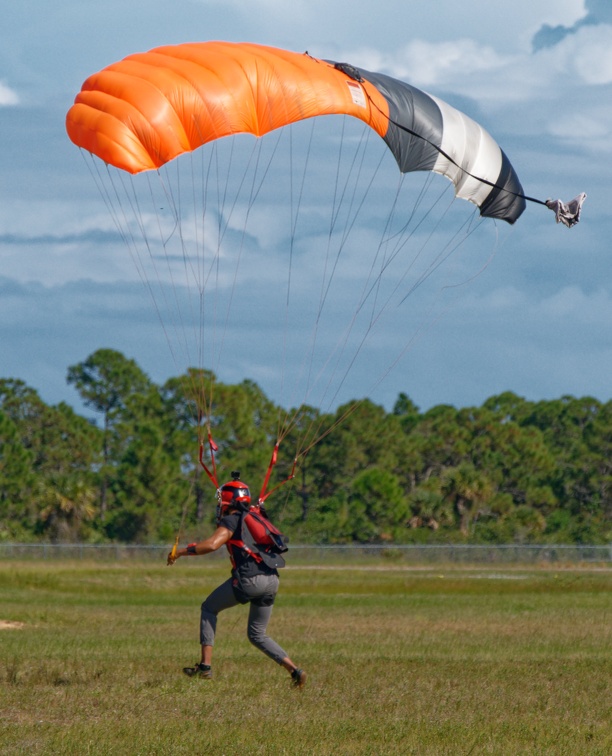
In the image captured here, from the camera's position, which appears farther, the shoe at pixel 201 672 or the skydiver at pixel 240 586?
the shoe at pixel 201 672

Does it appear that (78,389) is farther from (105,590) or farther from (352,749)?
(352,749)

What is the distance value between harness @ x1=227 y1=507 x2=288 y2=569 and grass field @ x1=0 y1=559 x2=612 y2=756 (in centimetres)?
136

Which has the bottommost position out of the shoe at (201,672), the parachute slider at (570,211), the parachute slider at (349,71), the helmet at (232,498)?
the shoe at (201,672)

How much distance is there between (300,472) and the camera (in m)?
80.1

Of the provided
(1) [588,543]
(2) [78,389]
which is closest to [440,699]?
(1) [588,543]

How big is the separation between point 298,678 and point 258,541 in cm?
151

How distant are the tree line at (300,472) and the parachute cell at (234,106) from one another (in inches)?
1823

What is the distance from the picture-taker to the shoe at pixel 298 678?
12.7 metres

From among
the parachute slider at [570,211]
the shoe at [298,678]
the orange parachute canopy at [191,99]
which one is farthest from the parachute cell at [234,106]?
the shoe at [298,678]

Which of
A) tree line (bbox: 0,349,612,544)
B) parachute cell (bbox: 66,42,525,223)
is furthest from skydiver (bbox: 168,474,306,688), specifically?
tree line (bbox: 0,349,612,544)

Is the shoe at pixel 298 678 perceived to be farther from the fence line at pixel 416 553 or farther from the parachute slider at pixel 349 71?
the fence line at pixel 416 553

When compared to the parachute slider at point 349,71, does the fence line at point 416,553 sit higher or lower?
lower

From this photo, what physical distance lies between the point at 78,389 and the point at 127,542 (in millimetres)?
26229

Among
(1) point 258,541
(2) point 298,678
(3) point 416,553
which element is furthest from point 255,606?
(3) point 416,553
